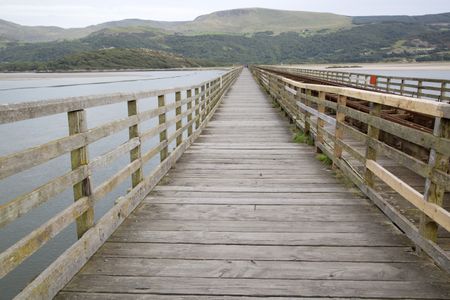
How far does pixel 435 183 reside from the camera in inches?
121

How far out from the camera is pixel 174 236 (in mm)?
3838

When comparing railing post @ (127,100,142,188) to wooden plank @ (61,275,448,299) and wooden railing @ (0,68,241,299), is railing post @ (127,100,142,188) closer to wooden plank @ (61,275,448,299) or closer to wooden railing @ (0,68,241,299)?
wooden railing @ (0,68,241,299)

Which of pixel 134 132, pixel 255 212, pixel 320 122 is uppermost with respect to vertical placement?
pixel 134 132

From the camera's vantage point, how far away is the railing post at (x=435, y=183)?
298cm

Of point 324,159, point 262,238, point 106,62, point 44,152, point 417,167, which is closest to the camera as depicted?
point 44,152

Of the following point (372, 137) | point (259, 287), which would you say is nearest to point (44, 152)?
point (259, 287)

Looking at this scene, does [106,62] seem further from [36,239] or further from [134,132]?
[36,239]

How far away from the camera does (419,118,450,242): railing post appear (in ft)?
9.77

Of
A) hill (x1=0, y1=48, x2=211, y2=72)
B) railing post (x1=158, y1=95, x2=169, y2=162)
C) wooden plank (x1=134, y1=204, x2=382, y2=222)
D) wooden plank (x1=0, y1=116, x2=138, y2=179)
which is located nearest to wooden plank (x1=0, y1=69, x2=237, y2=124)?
wooden plank (x1=0, y1=116, x2=138, y2=179)

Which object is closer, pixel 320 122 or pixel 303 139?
pixel 320 122

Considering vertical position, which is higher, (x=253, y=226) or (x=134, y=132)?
(x=134, y=132)

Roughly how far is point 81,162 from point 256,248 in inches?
65.6

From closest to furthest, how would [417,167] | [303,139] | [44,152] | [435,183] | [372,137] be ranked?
[44,152]
[435,183]
[417,167]
[372,137]
[303,139]

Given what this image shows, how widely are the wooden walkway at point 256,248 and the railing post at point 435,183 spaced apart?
0.30 metres
